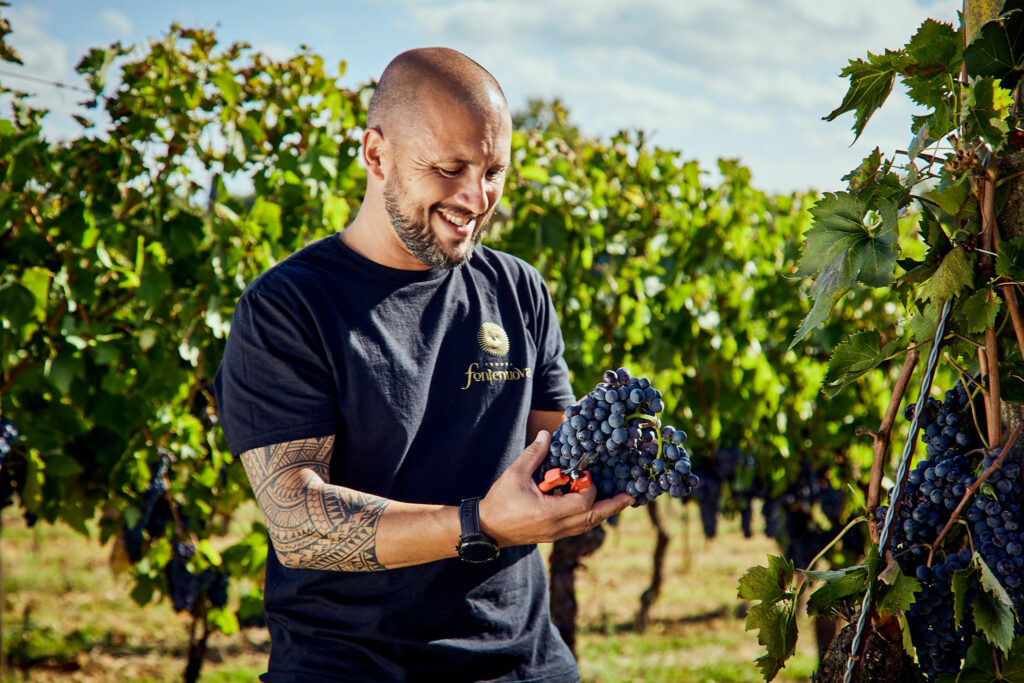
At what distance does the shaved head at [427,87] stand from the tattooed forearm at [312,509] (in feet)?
2.42

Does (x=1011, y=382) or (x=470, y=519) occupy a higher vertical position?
(x=1011, y=382)

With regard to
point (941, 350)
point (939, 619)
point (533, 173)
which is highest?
point (533, 173)

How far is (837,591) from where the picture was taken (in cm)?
150

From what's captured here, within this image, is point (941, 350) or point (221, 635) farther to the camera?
point (221, 635)

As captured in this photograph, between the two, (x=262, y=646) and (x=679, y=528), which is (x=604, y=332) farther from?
(x=679, y=528)

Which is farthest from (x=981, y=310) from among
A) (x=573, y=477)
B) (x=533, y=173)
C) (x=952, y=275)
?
(x=533, y=173)

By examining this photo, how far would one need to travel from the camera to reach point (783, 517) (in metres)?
4.79

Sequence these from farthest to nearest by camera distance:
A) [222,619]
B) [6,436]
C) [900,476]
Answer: [222,619]
[6,436]
[900,476]

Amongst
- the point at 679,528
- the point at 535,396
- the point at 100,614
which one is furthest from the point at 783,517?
the point at 679,528

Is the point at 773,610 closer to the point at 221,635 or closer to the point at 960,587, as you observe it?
the point at 960,587

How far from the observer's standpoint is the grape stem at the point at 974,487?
138 cm

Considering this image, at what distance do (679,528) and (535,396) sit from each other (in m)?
8.51

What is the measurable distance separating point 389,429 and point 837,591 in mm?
926

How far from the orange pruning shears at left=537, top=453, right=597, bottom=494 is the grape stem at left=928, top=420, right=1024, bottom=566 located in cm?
60
